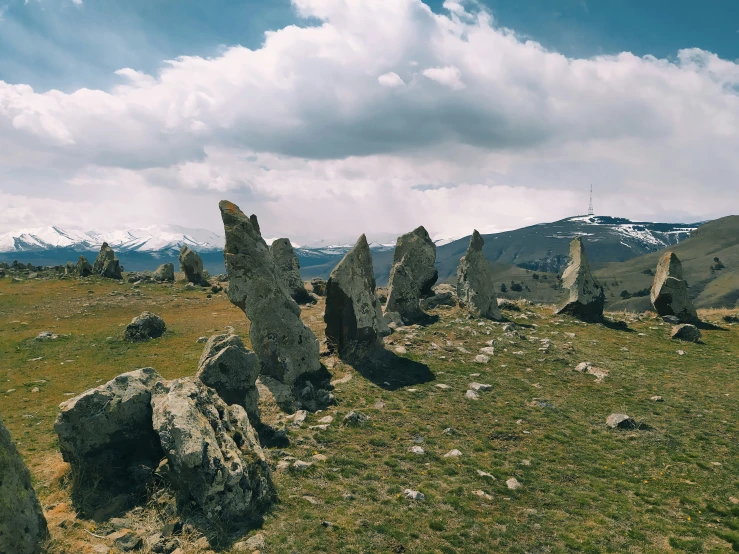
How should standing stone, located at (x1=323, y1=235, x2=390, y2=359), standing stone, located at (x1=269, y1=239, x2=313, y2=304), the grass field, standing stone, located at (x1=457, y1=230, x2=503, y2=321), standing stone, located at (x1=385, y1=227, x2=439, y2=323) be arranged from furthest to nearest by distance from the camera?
standing stone, located at (x1=269, y1=239, x2=313, y2=304), standing stone, located at (x1=457, y1=230, x2=503, y2=321), standing stone, located at (x1=385, y1=227, x2=439, y2=323), standing stone, located at (x1=323, y1=235, x2=390, y2=359), the grass field

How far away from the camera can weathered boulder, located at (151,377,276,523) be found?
973 centimetres

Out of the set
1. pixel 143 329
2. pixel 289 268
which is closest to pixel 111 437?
pixel 143 329

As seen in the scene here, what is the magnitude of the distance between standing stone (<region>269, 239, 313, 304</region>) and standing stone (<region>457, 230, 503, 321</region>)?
57.1ft

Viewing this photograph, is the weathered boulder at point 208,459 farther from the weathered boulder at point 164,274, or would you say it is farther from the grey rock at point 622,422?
the weathered boulder at point 164,274

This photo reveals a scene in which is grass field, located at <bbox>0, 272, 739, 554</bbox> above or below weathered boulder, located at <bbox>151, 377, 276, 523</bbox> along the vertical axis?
below

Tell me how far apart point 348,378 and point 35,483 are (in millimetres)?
12105

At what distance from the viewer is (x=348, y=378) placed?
2084 centimetres

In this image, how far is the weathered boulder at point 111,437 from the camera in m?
11.0

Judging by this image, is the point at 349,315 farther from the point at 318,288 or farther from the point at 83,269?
the point at 83,269

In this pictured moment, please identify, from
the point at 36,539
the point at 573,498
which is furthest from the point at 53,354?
the point at 573,498

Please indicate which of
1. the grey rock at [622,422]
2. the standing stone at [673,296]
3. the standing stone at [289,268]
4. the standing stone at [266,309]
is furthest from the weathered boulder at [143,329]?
the standing stone at [673,296]

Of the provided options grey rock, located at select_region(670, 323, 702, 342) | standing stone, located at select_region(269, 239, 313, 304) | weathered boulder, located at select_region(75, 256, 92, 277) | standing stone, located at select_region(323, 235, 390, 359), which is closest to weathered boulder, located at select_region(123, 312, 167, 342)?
standing stone, located at select_region(323, 235, 390, 359)

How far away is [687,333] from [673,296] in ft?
19.4

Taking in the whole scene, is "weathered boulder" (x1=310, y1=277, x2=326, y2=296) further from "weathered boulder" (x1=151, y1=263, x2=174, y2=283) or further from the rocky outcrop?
the rocky outcrop
